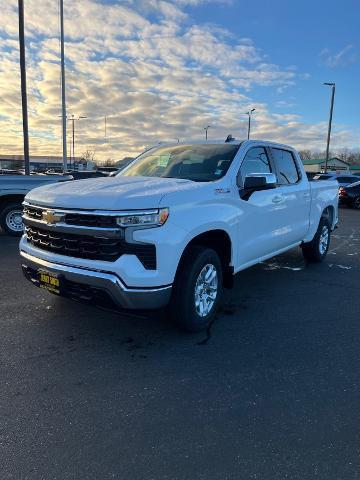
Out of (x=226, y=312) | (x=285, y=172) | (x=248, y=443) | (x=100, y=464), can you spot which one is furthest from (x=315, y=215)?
(x=100, y=464)

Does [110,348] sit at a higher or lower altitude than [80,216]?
lower

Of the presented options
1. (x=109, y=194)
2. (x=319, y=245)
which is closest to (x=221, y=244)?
(x=109, y=194)

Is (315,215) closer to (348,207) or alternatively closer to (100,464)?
(100,464)

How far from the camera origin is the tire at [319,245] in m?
7.34

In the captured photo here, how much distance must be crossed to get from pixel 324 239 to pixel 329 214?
1.69 ft

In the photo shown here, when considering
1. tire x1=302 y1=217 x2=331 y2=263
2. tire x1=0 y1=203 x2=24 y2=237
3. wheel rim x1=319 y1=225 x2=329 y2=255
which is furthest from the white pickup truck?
tire x1=0 y1=203 x2=24 y2=237

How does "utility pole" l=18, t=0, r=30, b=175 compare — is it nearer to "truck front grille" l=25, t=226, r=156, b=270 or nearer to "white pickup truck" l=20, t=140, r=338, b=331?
"white pickup truck" l=20, t=140, r=338, b=331

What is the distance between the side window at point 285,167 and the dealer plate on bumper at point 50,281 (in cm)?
337

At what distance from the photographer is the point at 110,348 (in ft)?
12.7

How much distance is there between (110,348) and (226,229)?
1660 mm

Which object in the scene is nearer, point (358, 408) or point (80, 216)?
point (358, 408)

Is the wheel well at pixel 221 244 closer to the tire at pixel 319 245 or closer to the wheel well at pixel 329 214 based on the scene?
the tire at pixel 319 245

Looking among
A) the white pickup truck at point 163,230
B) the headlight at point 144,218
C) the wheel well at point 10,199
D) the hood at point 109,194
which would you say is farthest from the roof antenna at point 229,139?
the wheel well at point 10,199

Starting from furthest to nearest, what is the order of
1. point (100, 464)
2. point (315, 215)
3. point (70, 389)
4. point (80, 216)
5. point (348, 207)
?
point (348, 207) < point (315, 215) < point (80, 216) < point (70, 389) < point (100, 464)
